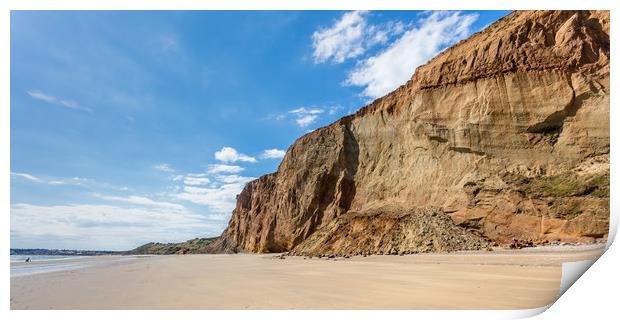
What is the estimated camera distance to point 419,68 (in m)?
26.6

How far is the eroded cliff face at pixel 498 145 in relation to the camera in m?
17.3

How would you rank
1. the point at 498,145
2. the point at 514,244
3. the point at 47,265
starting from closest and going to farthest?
1. the point at 514,244
2. the point at 498,145
3. the point at 47,265

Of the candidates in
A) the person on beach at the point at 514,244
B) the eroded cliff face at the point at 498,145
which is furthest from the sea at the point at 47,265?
the person on beach at the point at 514,244

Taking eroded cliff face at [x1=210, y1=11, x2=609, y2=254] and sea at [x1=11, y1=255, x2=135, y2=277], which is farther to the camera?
eroded cliff face at [x1=210, y1=11, x2=609, y2=254]

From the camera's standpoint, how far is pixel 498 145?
66.1 feet

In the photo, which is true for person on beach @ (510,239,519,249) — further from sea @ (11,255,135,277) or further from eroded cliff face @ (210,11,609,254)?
sea @ (11,255,135,277)

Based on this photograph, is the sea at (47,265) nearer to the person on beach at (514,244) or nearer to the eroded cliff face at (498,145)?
the eroded cliff face at (498,145)

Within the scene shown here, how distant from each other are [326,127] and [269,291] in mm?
29377

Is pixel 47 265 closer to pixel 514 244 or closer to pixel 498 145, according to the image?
pixel 514 244

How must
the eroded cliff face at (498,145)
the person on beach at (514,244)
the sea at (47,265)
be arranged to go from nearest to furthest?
the sea at (47,265)
the person on beach at (514,244)
the eroded cliff face at (498,145)

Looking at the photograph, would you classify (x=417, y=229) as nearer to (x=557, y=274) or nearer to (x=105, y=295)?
(x=557, y=274)

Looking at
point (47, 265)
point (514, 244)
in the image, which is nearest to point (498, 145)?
point (514, 244)

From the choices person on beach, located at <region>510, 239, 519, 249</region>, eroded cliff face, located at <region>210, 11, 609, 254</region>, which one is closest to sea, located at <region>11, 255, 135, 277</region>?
eroded cliff face, located at <region>210, 11, 609, 254</region>

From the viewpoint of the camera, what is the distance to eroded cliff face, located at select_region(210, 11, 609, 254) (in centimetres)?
1730
